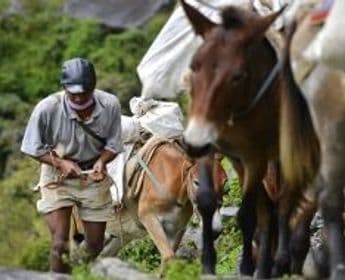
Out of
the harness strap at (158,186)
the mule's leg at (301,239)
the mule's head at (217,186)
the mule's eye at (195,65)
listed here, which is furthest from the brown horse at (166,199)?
the mule's eye at (195,65)

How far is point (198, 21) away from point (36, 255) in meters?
11.6

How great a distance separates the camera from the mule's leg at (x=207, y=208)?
33.3 feet

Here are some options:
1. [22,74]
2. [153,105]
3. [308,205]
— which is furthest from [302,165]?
[22,74]

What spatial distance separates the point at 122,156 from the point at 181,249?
1.51 meters

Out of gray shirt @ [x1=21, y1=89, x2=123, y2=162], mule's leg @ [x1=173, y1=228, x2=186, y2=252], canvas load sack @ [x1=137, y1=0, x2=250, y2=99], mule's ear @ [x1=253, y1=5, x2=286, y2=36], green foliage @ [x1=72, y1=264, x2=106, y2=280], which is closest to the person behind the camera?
green foliage @ [x1=72, y1=264, x2=106, y2=280]

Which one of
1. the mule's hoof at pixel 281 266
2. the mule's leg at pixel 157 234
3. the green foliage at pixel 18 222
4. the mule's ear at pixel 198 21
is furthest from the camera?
the green foliage at pixel 18 222

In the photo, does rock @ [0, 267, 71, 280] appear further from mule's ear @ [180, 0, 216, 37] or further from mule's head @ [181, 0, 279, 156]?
mule's ear @ [180, 0, 216, 37]

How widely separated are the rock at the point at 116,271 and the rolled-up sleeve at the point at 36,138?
256cm

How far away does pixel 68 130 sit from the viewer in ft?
38.7

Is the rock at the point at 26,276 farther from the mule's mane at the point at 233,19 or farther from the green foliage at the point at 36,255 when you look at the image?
the green foliage at the point at 36,255

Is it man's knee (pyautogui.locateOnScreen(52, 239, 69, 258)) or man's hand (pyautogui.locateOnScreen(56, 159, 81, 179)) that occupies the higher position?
man's hand (pyautogui.locateOnScreen(56, 159, 81, 179))

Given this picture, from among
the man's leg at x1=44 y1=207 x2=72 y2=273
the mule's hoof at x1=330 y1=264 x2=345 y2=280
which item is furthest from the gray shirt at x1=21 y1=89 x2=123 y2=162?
the mule's hoof at x1=330 y1=264 x2=345 y2=280

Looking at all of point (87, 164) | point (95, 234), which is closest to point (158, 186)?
point (95, 234)

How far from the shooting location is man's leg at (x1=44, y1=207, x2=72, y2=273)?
1183 cm
